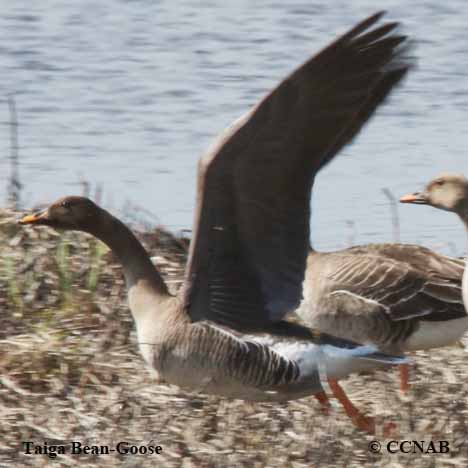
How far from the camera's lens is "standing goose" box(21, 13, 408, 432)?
647 cm

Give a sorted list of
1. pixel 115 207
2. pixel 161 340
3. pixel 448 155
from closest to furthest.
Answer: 1. pixel 161 340
2. pixel 115 207
3. pixel 448 155

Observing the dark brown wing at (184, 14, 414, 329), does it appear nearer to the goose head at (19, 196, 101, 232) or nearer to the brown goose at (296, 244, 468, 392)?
the goose head at (19, 196, 101, 232)

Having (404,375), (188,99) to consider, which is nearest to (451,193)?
(404,375)

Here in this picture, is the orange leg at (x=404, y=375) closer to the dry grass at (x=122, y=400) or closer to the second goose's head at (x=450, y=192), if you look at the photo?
the dry grass at (x=122, y=400)

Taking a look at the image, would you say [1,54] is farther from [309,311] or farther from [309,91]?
[309,91]

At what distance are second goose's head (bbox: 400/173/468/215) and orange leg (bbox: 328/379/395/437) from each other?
4.87 ft

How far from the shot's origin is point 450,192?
838 cm

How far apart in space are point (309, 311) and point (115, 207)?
2245mm

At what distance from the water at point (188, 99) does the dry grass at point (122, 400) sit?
138 cm

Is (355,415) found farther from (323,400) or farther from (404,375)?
(404,375)

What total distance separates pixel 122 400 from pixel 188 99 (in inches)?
237

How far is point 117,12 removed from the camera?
15.7 m

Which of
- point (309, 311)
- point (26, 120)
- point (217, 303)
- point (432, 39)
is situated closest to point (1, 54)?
point (26, 120)

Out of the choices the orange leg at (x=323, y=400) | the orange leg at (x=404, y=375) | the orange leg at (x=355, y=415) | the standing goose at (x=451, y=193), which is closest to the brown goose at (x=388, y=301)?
the standing goose at (x=451, y=193)
